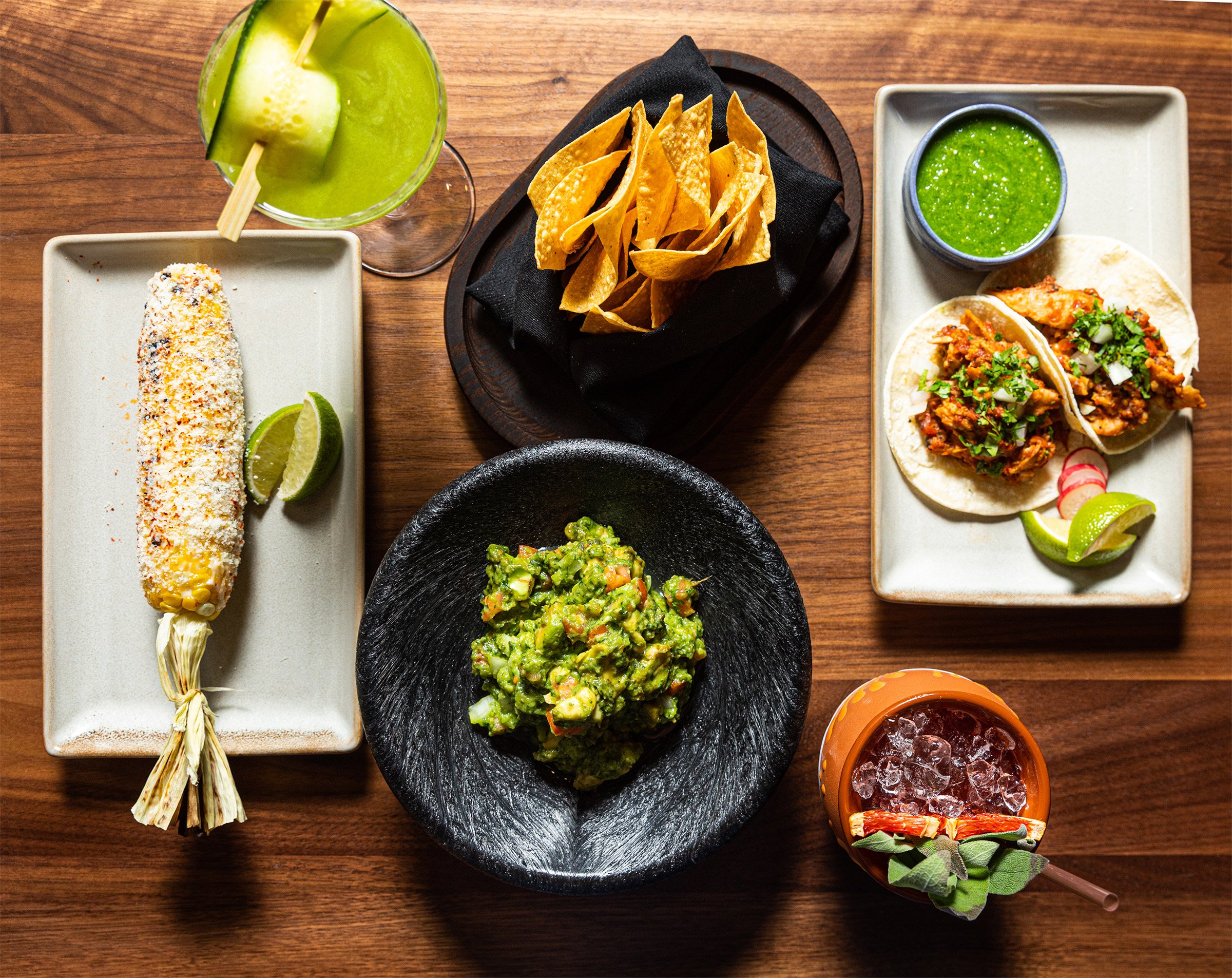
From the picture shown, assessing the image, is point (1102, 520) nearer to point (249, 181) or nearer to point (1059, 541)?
point (1059, 541)

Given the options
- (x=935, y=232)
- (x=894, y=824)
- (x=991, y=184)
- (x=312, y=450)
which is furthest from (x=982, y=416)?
(x=312, y=450)

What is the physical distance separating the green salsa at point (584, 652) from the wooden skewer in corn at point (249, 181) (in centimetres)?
72

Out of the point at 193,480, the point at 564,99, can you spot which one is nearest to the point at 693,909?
the point at 193,480

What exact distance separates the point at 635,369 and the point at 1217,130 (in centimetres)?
147

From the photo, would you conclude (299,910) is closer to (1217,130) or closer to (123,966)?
(123,966)

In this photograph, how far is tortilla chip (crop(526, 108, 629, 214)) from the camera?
5.24 feet

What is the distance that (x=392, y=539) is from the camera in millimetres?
1854

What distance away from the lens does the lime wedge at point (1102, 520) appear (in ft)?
5.73

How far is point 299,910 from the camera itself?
1872mm

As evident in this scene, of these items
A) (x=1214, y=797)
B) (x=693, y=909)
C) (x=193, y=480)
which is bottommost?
(x=693, y=909)

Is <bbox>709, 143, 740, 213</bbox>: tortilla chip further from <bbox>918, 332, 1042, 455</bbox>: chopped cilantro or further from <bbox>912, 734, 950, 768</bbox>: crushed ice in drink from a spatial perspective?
<bbox>912, 734, 950, 768</bbox>: crushed ice in drink

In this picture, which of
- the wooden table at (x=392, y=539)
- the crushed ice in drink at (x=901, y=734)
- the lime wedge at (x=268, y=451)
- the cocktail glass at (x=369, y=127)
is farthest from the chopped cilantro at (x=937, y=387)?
the lime wedge at (x=268, y=451)

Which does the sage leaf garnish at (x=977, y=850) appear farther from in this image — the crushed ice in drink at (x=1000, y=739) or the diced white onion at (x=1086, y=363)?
the diced white onion at (x=1086, y=363)

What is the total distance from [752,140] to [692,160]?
0.42 feet
